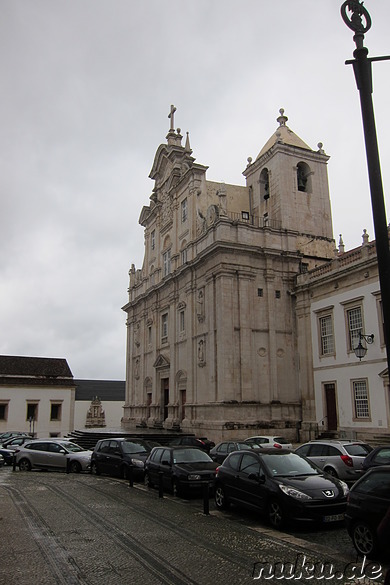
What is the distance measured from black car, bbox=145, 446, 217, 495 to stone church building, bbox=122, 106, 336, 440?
41.2ft

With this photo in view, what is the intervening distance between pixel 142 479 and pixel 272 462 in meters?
8.64

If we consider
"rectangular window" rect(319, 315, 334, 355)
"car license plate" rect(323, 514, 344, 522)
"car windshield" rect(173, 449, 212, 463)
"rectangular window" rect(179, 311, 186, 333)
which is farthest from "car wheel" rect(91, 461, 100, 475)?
"rectangular window" rect(179, 311, 186, 333)

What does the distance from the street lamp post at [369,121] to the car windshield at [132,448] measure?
1664cm

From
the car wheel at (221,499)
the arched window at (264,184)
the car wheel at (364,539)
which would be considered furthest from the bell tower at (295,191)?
the car wheel at (364,539)

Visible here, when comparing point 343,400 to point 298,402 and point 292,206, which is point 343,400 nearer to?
point 298,402

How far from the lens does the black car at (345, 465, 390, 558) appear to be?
7.56 metres

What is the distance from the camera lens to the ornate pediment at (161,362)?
3827 cm

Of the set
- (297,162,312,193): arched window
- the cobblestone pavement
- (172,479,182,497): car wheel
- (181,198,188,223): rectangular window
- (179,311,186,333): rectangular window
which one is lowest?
the cobblestone pavement

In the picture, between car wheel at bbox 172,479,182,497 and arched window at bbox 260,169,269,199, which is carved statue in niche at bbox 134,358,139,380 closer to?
arched window at bbox 260,169,269,199

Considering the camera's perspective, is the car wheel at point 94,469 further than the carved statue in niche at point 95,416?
No

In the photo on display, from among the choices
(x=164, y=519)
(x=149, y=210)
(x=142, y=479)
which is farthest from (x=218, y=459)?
(x=149, y=210)

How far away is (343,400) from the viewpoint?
2706 cm

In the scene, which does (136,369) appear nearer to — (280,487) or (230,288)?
(230,288)

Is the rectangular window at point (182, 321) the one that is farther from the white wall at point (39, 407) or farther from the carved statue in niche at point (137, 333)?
the white wall at point (39, 407)
